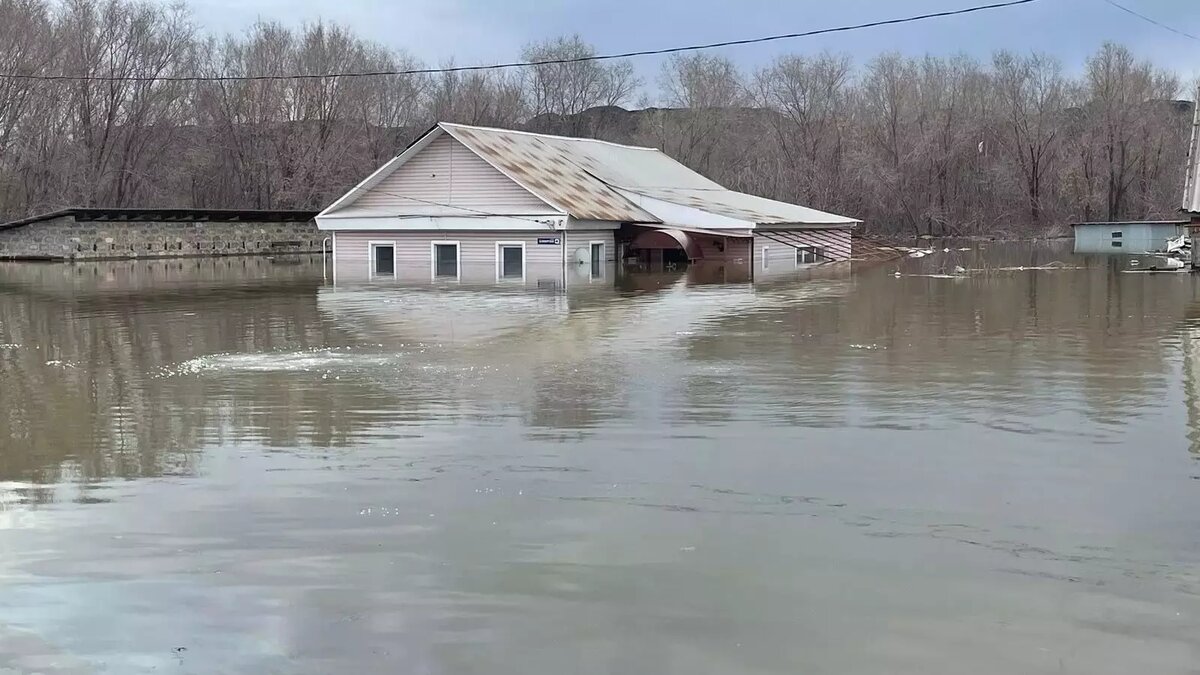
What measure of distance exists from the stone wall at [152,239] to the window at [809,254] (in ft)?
84.1

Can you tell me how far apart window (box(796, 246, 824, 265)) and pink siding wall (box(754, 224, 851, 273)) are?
0.21m

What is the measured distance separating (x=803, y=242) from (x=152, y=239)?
89.1 ft

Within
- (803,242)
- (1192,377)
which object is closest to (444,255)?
(803,242)

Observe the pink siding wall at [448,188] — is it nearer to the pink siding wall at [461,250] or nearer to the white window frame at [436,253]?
the pink siding wall at [461,250]

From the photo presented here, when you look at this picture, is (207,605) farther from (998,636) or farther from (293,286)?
(293,286)

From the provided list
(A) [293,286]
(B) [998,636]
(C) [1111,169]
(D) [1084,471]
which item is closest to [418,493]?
(B) [998,636]

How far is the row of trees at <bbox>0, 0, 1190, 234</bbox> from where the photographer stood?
6091 centimetres

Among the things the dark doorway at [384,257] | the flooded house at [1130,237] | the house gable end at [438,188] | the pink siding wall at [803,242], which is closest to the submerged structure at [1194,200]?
the pink siding wall at [803,242]

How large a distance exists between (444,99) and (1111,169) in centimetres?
4560

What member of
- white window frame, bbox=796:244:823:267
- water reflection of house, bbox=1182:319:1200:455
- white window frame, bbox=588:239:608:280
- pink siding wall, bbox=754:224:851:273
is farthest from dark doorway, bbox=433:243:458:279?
water reflection of house, bbox=1182:319:1200:455

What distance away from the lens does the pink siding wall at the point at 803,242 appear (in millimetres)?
42156

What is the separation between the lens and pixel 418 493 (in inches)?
293

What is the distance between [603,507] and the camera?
7.08 m

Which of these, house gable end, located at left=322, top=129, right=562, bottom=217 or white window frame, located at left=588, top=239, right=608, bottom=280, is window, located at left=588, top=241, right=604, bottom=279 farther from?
house gable end, located at left=322, top=129, right=562, bottom=217
